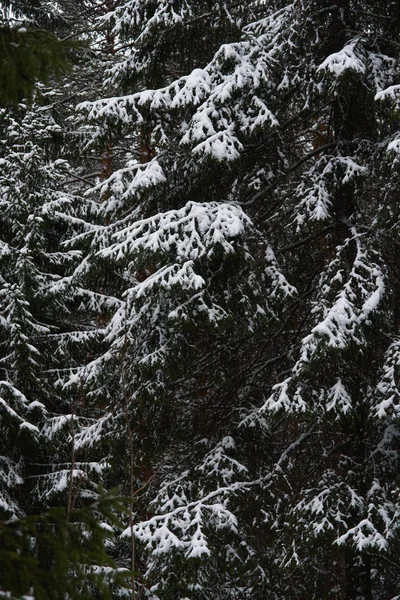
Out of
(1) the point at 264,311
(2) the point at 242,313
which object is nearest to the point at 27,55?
(2) the point at 242,313

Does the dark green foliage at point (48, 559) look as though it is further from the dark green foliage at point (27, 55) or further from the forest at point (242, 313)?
the forest at point (242, 313)

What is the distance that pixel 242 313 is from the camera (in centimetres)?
677

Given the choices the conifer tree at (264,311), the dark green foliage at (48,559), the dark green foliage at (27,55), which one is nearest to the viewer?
the dark green foliage at (48,559)

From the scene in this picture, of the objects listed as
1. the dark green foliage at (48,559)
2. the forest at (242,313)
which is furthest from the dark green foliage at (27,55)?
the forest at (242,313)

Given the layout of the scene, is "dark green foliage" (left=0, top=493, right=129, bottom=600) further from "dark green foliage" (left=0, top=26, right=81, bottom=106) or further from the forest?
the forest

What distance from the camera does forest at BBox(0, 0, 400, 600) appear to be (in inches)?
246

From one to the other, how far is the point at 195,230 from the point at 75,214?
4.77 metres

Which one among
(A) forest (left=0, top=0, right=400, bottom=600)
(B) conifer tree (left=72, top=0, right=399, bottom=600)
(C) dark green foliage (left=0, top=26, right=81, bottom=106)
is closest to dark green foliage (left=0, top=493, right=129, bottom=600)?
(C) dark green foliage (left=0, top=26, right=81, bottom=106)

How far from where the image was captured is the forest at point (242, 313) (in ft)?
20.5

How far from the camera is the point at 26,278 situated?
29.9 feet

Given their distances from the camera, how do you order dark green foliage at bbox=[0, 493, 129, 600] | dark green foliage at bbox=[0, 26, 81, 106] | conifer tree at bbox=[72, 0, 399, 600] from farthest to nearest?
1. conifer tree at bbox=[72, 0, 399, 600]
2. dark green foliage at bbox=[0, 26, 81, 106]
3. dark green foliage at bbox=[0, 493, 129, 600]

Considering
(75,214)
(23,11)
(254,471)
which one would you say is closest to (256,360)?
(254,471)

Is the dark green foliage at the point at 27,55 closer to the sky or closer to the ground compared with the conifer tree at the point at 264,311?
closer to the sky

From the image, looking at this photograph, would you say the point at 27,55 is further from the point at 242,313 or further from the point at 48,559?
the point at 242,313
